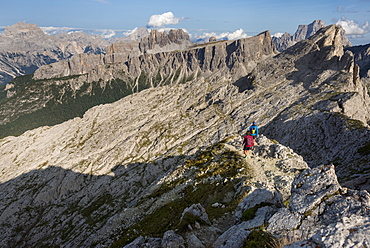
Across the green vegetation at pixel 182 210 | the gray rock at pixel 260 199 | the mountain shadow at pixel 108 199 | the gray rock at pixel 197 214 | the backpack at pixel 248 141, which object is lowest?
the mountain shadow at pixel 108 199

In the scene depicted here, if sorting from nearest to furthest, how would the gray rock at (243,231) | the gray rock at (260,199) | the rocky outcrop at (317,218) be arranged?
the rocky outcrop at (317,218) → the gray rock at (243,231) → the gray rock at (260,199)

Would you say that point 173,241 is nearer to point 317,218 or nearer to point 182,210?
point 182,210

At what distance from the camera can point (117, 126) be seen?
17175 cm

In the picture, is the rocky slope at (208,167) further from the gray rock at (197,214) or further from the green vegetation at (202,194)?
the green vegetation at (202,194)

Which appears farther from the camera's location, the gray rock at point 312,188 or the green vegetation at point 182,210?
the green vegetation at point 182,210

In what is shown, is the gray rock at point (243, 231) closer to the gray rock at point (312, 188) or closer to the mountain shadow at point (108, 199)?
the gray rock at point (312, 188)

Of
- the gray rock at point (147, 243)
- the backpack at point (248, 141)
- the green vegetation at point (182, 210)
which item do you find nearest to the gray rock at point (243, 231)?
the green vegetation at point (182, 210)

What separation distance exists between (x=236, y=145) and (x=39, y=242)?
97.6 meters

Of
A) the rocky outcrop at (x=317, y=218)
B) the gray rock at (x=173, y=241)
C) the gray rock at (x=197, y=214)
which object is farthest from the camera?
the gray rock at (x=197, y=214)

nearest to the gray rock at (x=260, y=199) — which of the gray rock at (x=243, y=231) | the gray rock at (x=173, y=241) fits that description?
the gray rock at (x=243, y=231)

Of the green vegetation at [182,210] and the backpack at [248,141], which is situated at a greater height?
the backpack at [248,141]

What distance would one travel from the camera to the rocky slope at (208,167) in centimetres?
1659

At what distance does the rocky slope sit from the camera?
16594mm

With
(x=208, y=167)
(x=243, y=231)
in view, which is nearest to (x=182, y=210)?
(x=243, y=231)
